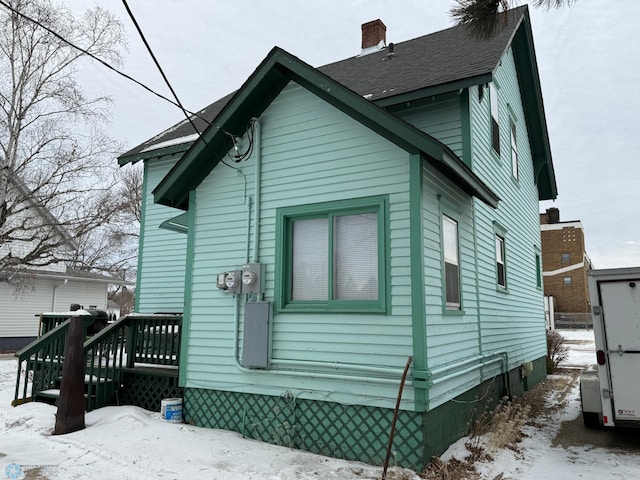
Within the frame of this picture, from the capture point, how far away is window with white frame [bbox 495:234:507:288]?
32.2 feet

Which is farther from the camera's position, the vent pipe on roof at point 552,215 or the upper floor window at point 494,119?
the vent pipe on roof at point 552,215

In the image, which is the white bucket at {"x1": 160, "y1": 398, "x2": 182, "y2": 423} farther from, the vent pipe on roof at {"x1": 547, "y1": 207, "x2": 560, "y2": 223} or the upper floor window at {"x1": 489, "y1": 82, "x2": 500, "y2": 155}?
the vent pipe on roof at {"x1": 547, "y1": 207, "x2": 560, "y2": 223}

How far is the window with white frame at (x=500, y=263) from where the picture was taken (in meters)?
9.81

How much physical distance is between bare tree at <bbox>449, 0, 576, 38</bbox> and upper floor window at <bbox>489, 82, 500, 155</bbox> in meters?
5.13

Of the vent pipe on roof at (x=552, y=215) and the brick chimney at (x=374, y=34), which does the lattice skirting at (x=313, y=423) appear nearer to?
the brick chimney at (x=374, y=34)

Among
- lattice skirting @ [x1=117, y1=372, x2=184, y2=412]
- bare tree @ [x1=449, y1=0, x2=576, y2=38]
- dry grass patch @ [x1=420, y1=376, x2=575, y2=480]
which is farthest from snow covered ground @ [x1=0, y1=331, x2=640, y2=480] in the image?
bare tree @ [x1=449, y1=0, x2=576, y2=38]

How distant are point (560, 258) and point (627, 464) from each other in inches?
1694

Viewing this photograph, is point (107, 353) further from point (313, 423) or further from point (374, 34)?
point (374, 34)

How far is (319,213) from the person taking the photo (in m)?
6.68

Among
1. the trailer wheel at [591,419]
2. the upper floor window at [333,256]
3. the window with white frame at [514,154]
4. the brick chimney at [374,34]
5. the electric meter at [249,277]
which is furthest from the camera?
the brick chimney at [374,34]

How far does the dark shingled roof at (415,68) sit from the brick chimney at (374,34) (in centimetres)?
92

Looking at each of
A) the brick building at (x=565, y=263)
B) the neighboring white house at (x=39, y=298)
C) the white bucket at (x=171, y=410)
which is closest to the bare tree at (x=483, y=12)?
the white bucket at (x=171, y=410)

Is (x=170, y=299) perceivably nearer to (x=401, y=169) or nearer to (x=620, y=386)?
(x=401, y=169)

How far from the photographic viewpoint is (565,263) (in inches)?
1763
